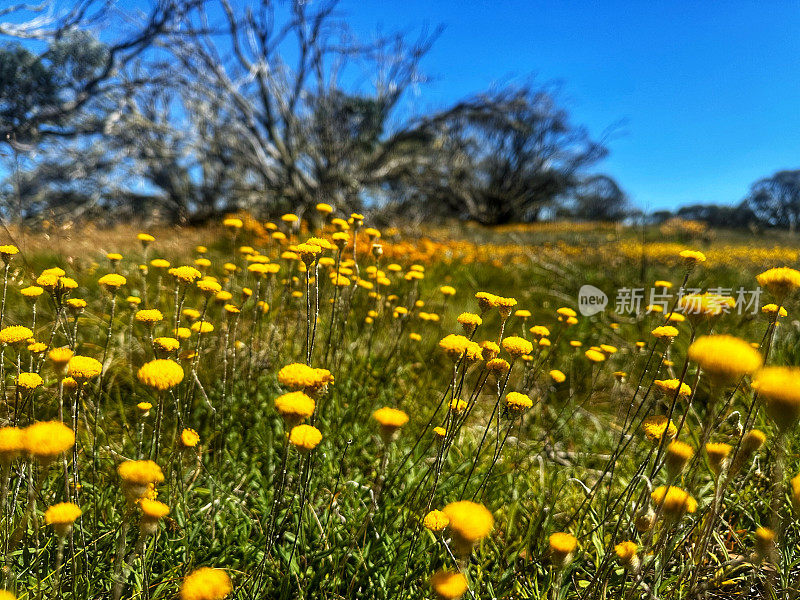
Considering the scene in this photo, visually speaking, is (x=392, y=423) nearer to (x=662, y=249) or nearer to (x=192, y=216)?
(x=662, y=249)

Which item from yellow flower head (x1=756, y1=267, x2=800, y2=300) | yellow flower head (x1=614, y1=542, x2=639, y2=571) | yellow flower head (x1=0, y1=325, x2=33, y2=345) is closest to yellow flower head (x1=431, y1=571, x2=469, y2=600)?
yellow flower head (x1=614, y1=542, x2=639, y2=571)

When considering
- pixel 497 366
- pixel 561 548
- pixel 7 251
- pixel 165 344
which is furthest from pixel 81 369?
pixel 561 548

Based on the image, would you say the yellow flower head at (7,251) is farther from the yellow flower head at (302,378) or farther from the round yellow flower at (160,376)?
the yellow flower head at (302,378)

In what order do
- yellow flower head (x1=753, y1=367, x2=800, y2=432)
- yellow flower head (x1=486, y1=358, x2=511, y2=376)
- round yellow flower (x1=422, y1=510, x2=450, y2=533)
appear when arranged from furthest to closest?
1. yellow flower head (x1=486, y1=358, x2=511, y2=376)
2. round yellow flower (x1=422, y1=510, x2=450, y2=533)
3. yellow flower head (x1=753, y1=367, x2=800, y2=432)

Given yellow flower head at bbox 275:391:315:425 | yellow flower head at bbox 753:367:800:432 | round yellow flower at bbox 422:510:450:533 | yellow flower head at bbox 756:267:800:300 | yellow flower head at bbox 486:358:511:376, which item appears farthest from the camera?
yellow flower head at bbox 486:358:511:376

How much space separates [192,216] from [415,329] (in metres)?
10.0

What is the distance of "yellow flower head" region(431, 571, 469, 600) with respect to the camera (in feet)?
2.56

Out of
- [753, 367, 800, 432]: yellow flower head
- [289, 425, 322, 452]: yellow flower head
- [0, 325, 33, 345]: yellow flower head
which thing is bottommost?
[289, 425, 322, 452]: yellow flower head

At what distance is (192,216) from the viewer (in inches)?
448

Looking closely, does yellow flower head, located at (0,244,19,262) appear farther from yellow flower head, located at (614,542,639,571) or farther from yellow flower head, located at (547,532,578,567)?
yellow flower head, located at (614,542,639,571)

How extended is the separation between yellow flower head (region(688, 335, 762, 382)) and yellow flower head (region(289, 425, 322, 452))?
787mm

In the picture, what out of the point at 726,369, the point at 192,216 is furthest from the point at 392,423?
the point at 192,216

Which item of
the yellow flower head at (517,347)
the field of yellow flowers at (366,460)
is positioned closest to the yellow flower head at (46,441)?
the field of yellow flowers at (366,460)

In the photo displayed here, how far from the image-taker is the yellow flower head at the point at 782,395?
0.77 meters
